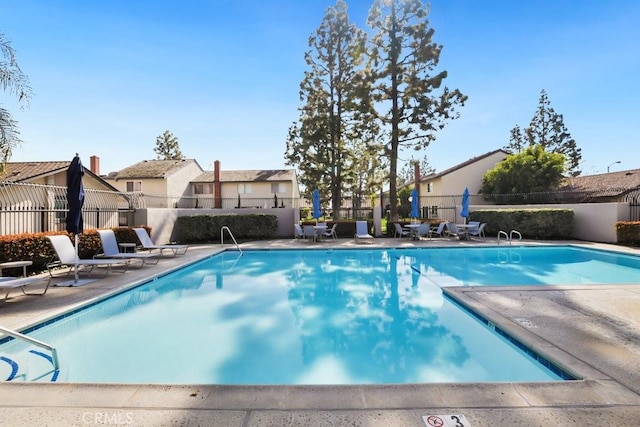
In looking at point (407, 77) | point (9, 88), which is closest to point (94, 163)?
point (9, 88)

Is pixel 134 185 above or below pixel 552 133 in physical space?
below

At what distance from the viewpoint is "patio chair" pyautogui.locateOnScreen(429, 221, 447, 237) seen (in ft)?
56.3

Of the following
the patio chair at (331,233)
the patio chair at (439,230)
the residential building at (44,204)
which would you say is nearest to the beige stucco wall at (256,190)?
the residential building at (44,204)

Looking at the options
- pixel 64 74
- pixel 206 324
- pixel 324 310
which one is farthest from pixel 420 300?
pixel 64 74

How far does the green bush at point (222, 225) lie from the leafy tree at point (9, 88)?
948cm

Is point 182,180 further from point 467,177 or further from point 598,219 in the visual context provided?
point 598,219

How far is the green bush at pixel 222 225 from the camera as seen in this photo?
53.7 feet

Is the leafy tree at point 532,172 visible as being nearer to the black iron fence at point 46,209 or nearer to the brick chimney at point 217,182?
the black iron fence at point 46,209

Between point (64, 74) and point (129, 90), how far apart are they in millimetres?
3161

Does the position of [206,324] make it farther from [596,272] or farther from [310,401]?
[596,272]

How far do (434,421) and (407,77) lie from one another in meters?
18.4

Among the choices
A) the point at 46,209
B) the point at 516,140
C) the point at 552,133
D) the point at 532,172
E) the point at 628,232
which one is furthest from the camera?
the point at 516,140

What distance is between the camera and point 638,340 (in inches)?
153

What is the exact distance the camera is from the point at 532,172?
2516 centimetres
